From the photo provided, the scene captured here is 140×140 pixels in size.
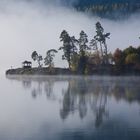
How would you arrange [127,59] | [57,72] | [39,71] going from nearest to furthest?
[127,59], [57,72], [39,71]

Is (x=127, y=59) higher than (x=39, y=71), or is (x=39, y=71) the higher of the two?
(x=127, y=59)

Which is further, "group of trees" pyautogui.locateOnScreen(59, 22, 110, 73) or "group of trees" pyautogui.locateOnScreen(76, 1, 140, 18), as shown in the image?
"group of trees" pyautogui.locateOnScreen(76, 1, 140, 18)

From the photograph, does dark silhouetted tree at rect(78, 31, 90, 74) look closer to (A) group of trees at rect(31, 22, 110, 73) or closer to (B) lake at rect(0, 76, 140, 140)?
(A) group of trees at rect(31, 22, 110, 73)

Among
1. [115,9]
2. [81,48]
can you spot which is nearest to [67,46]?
[81,48]

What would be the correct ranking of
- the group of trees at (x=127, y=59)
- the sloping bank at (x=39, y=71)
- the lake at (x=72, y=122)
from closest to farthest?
the lake at (x=72, y=122)
the group of trees at (x=127, y=59)
the sloping bank at (x=39, y=71)

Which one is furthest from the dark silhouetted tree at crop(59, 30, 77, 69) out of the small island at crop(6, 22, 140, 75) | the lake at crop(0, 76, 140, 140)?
the lake at crop(0, 76, 140, 140)

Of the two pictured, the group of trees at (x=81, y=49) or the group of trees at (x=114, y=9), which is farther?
the group of trees at (x=114, y=9)

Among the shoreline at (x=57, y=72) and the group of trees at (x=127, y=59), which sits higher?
the group of trees at (x=127, y=59)

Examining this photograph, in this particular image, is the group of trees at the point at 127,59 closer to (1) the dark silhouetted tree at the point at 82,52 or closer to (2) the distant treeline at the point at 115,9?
(1) the dark silhouetted tree at the point at 82,52

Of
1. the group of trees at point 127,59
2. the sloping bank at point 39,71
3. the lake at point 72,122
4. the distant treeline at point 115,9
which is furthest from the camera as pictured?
the distant treeline at point 115,9

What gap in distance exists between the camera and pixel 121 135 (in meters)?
13.1

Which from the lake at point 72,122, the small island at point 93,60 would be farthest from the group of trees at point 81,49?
the lake at point 72,122

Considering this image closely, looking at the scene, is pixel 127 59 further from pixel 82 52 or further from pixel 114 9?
pixel 114 9

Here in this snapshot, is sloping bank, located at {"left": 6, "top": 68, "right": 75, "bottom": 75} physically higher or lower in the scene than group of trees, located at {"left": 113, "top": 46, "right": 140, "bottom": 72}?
lower
